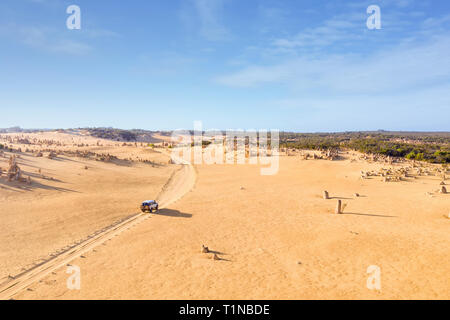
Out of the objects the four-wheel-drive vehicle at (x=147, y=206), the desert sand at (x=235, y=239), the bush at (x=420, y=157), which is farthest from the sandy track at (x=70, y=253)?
the bush at (x=420, y=157)

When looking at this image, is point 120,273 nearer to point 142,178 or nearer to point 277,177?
Result: point 142,178

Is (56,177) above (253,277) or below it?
above

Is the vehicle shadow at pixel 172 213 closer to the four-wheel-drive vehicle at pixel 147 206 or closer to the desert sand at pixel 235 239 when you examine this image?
the desert sand at pixel 235 239

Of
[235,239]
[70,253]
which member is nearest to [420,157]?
[235,239]

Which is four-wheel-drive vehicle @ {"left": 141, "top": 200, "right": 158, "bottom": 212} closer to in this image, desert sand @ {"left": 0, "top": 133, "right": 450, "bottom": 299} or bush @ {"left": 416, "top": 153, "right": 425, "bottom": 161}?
desert sand @ {"left": 0, "top": 133, "right": 450, "bottom": 299}

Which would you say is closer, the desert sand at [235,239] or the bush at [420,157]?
the desert sand at [235,239]

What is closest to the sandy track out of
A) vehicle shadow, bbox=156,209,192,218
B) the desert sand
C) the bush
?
the desert sand
